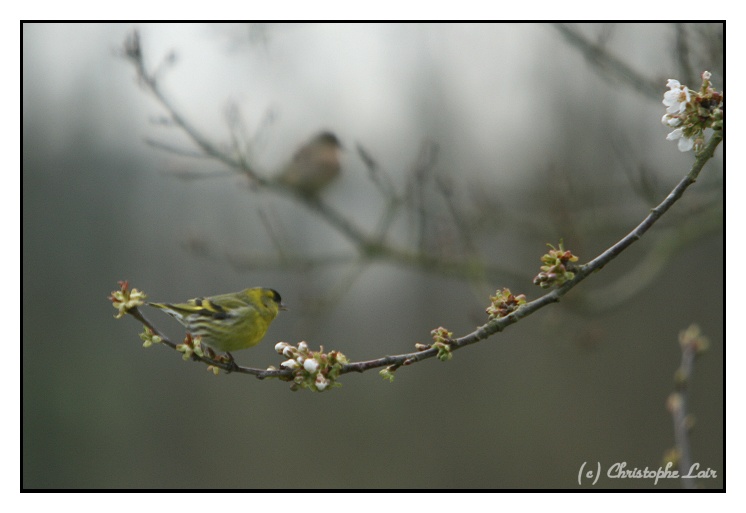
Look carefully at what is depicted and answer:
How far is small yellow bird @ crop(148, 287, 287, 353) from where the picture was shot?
9.12ft

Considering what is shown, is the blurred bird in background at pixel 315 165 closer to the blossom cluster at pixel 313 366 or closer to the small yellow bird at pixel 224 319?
the small yellow bird at pixel 224 319

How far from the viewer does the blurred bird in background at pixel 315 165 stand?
606 cm

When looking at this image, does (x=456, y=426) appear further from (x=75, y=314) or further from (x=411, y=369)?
(x=75, y=314)

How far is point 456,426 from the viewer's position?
1170 cm

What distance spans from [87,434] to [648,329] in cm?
866

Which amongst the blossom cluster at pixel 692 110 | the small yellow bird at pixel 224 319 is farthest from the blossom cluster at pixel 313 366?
the blossom cluster at pixel 692 110

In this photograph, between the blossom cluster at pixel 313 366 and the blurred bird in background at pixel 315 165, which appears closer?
the blossom cluster at pixel 313 366

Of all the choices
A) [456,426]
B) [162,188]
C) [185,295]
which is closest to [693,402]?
[456,426]

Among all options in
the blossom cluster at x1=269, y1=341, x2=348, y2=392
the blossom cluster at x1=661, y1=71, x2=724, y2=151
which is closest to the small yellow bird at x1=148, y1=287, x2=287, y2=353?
the blossom cluster at x1=269, y1=341, x2=348, y2=392

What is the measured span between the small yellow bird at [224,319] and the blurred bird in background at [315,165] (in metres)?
2.82

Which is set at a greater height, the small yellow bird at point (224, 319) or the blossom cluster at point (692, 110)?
the blossom cluster at point (692, 110)

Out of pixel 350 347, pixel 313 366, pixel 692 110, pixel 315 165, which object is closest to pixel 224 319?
pixel 313 366

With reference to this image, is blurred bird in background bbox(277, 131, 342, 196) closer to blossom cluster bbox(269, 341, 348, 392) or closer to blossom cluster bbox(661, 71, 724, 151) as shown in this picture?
blossom cluster bbox(269, 341, 348, 392)

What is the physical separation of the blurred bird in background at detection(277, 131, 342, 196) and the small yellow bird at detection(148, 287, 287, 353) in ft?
9.24
